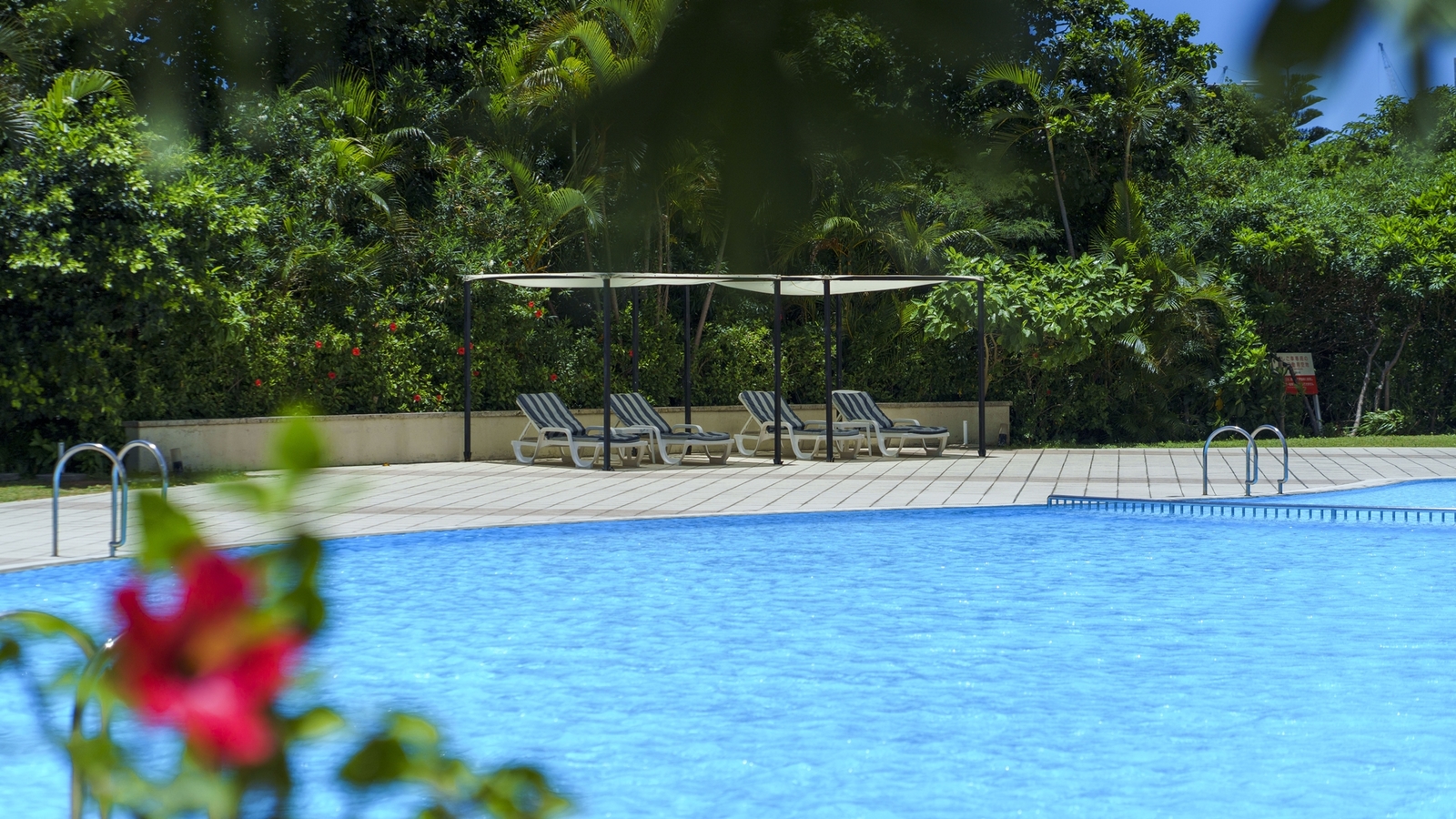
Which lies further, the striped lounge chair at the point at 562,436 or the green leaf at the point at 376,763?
the striped lounge chair at the point at 562,436

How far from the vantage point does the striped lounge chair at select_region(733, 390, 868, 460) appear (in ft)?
49.4

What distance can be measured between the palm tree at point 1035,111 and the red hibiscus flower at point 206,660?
3.41 feet

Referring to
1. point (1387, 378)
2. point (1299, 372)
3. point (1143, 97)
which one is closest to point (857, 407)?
point (1299, 372)

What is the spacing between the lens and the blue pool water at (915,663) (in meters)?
4.46

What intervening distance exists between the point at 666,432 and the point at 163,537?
45.4ft

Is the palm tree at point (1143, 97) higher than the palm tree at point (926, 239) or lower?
higher

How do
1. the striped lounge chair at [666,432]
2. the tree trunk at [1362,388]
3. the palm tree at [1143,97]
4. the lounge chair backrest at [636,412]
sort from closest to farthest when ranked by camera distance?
the palm tree at [1143,97] < the striped lounge chair at [666,432] < the lounge chair backrest at [636,412] < the tree trunk at [1362,388]

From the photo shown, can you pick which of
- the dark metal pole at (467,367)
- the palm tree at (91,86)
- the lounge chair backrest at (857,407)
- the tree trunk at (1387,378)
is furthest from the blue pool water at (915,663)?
the tree trunk at (1387,378)

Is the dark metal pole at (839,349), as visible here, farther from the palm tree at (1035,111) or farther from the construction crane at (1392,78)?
the construction crane at (1392,78)

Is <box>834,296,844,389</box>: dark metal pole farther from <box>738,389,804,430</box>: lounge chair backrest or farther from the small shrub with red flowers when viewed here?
the small shrub with red flowers

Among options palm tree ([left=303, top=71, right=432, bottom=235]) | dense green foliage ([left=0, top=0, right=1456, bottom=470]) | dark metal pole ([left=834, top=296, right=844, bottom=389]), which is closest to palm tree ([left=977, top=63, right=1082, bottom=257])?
dense green foliage ([left=0, top=0, right=1456, bottom=470])

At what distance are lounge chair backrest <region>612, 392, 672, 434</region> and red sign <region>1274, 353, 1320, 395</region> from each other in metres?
9.40

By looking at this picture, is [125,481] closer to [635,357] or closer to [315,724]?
[315,724]

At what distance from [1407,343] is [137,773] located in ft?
68.1
